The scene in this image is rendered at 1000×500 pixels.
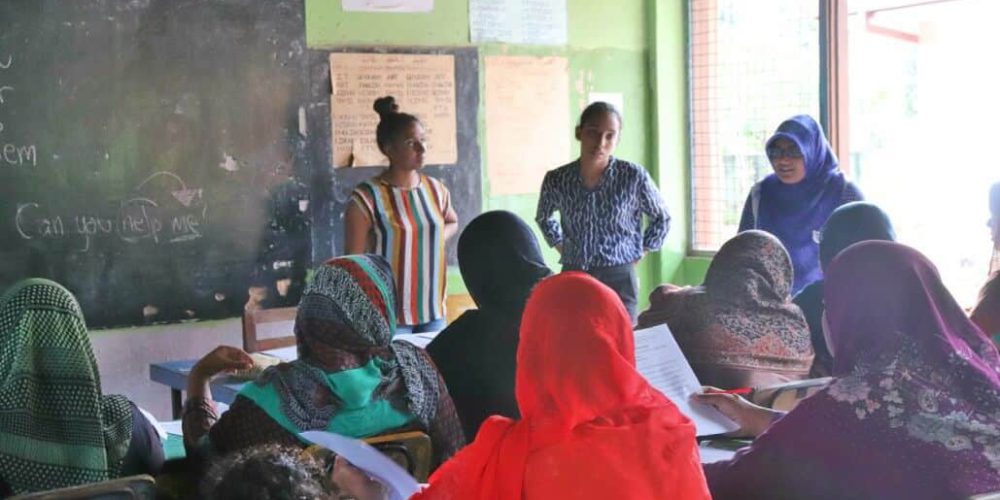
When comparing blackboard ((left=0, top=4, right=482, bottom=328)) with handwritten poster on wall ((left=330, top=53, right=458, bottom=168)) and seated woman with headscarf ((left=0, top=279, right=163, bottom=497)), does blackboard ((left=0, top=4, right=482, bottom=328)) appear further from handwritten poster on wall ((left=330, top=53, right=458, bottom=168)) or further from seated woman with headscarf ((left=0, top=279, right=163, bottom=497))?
seated woman with headscarf ((left=0, top=279, right=163, bottom=497))

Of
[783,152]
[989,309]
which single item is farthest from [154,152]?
[989,309]

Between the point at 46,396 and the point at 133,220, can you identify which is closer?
the point at 46,396

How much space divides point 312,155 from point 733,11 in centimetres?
251

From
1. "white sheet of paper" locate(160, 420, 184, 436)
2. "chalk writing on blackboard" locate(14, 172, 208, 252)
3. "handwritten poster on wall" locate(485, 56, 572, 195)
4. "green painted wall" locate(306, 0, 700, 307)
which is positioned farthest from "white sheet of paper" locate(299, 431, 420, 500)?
"handwritten poster on wall" locate(485, 56, 572, 195)

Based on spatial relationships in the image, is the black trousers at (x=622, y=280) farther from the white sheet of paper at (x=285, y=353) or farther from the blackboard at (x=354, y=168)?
the white sheet of paper at (x=285, y=353)

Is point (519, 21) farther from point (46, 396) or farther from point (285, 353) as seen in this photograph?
point (46, 396)

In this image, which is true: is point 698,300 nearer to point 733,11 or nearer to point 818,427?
point 818,427

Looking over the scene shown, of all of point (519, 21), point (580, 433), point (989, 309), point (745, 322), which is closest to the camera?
point (580, 433)

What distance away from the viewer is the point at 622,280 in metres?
4.73

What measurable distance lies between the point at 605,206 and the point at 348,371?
2.53m

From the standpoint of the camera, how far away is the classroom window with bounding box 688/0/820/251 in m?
5.86

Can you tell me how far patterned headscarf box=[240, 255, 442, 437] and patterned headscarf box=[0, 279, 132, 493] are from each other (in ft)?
1.24

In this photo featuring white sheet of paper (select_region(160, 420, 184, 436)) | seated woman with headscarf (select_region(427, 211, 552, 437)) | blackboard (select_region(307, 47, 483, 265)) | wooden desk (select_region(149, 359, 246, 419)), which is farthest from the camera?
blackboard (select_region(307, 47, 483, 265))

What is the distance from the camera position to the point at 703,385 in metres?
2.80
